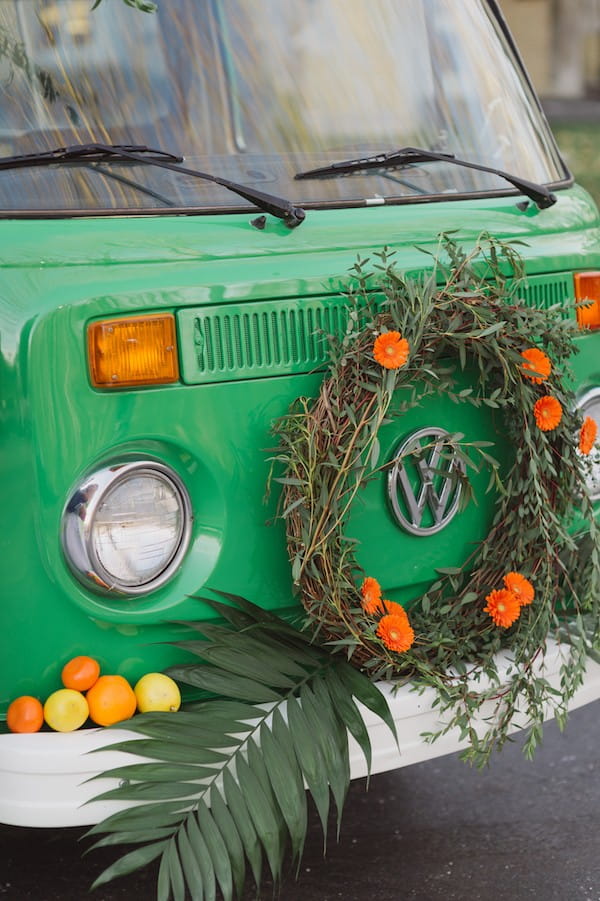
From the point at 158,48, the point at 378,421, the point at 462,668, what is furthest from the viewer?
the point at 158,48

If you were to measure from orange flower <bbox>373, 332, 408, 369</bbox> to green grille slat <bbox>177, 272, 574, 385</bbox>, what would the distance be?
16cm

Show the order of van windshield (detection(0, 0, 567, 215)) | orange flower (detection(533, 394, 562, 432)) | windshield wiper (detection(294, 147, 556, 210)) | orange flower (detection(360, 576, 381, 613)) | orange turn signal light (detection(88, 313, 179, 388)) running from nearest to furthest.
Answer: orange turn signal light (detection(88, 313, 179, 388)) < orange flower (detection(360, 576, 381, 613)) < orange flower (detection(533, 394, 562, 432)) < van windshield (detection(0, 0, 567, 215)) < windshield wiper (detection(294, 147, 556, 210))

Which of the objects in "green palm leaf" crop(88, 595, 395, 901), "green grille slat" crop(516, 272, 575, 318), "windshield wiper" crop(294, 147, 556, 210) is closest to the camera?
"green palm leaf" crop(88, 595, 395, 901)

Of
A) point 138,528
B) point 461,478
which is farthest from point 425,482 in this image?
point 138,528

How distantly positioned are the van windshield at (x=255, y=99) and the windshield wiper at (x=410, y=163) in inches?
0.9

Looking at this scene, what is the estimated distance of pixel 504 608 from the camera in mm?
2891

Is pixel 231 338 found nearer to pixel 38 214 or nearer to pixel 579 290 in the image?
pixel 38 214

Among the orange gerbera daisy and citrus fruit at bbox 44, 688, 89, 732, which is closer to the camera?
citrus fruit at bbox 44, 688, 89, 732

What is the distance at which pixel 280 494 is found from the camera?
110 inches

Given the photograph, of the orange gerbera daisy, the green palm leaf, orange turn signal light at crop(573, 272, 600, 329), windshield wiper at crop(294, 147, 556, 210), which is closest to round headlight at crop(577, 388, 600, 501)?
orange turn signal light at crop(573, 272, 600, 329)

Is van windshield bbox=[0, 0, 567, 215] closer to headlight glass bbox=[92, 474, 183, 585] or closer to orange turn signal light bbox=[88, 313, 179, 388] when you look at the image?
orange turn signal light bbox=[88, 313, 179, 388]

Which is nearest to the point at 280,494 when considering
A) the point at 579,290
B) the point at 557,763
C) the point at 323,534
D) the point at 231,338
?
the point at 323,534

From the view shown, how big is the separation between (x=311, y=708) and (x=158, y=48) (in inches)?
65.9

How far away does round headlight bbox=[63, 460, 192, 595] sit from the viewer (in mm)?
2602
